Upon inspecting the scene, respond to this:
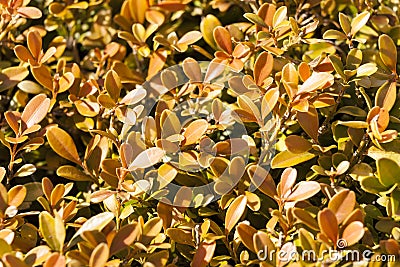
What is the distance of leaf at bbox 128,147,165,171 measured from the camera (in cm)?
120

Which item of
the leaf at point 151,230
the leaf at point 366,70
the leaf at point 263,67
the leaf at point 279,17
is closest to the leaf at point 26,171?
the leaf at point 151,230

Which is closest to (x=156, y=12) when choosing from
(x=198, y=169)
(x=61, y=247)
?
(x=198, y=169)

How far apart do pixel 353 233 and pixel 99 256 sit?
44 centimetres

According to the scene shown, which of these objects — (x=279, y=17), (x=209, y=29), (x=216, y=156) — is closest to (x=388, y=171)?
(x=216, y=156)

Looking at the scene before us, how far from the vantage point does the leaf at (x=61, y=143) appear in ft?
4.28

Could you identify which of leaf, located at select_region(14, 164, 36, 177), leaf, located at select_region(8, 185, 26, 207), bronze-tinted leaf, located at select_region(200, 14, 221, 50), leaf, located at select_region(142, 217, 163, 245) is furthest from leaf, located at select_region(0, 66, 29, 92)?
leaf, located at select_region(142, 217, 163, 245)

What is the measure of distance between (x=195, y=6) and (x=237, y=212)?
940 mm

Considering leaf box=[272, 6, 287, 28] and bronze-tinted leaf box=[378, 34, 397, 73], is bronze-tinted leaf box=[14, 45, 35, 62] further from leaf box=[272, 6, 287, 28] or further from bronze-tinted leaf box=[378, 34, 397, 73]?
bronze-tinted leaf box=[378, 34, 397, 73]

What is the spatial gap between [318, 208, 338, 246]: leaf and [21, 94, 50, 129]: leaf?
682mm

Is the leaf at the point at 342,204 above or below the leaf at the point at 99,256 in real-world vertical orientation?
below

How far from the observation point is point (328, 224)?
3.36ft

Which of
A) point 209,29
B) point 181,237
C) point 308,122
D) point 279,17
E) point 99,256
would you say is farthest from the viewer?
point 209,29

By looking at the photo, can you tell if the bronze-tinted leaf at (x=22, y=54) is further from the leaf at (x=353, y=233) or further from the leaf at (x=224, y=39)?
the leaf at (x=353, y=233)

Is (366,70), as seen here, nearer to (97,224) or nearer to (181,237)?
(181,237)
